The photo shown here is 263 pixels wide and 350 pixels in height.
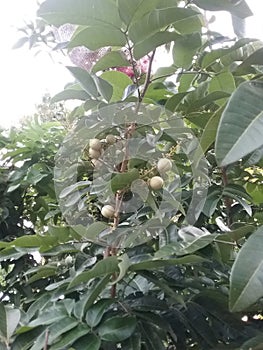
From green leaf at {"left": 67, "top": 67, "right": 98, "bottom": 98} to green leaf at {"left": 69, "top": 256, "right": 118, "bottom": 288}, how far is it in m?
0.27

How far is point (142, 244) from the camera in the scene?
707 mm

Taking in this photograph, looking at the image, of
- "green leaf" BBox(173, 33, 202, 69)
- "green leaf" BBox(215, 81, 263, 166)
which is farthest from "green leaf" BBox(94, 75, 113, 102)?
"green leaf" BBox(215, 81, 263, 166)

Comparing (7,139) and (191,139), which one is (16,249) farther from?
(7,139)

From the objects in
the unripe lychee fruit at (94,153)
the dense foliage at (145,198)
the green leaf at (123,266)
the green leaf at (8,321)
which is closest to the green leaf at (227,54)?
the dense foliage at (145,198)

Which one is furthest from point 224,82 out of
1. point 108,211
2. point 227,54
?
point 108,211

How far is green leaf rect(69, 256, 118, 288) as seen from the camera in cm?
55

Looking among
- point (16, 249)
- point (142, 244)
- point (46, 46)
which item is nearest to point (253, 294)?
point (142, 244)

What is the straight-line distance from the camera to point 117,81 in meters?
0.78

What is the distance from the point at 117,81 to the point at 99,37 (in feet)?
0.46

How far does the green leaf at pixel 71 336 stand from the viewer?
1.81 ft

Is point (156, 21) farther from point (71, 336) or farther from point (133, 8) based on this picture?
point (71, 336)

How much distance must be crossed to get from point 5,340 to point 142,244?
22 cm

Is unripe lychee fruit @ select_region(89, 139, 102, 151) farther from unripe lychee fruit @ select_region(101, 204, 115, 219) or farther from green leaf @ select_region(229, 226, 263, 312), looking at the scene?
green leaf @ select_region(229, 226, 263, 312)

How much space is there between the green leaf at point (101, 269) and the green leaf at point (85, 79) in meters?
0.27
